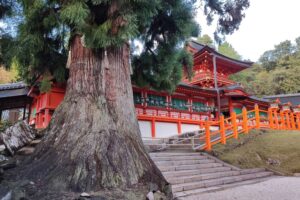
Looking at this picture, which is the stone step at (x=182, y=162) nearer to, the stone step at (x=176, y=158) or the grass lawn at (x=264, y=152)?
the stone step at (x=176, y=158)

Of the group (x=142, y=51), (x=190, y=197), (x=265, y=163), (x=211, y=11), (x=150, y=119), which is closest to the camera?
(x=190, y=197)

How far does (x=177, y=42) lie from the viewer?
6.48m

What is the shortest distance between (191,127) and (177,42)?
318 inches

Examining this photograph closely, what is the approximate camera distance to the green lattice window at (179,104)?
13398 millimetres

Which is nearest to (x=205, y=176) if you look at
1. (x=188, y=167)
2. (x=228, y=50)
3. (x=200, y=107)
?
(x=188, y=167)

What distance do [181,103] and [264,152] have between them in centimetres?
571

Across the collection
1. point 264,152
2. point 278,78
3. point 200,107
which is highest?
point 278,78

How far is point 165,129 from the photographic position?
12.6 m

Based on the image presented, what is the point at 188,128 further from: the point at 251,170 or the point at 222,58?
the point at 222,58

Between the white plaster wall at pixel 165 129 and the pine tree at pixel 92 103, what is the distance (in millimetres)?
7490

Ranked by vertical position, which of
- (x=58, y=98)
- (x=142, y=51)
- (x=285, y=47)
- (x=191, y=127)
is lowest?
(x=191, y=127)

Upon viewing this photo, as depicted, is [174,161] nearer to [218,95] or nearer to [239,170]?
[239,170]

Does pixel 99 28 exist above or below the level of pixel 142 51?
below

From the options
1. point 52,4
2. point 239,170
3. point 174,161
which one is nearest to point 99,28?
point 52,4
